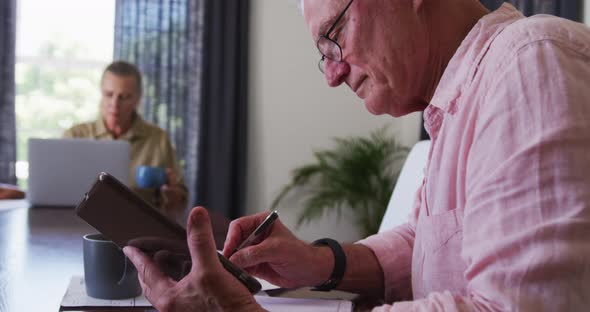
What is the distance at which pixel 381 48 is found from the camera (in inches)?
35.2

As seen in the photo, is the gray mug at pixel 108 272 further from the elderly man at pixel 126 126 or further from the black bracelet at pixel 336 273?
the elderly man at pixel 126 126

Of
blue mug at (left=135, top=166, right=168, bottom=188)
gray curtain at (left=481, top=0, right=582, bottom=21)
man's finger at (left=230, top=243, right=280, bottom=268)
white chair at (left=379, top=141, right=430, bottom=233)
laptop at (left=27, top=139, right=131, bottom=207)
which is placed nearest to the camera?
man's finger at (left=230, top=243, right=280, bottom=268)

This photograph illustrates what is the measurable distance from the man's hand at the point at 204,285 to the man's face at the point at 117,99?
288 cm

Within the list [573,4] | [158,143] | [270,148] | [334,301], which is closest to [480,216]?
[334,301]

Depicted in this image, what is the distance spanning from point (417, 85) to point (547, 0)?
7.73ft

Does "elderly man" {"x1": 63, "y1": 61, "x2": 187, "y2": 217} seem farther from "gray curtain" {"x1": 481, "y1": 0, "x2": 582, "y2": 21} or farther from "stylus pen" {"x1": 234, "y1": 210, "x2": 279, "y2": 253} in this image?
"stylus pen" {"x1": 234, "y1": 210, "x2": 279, "y2": 253}

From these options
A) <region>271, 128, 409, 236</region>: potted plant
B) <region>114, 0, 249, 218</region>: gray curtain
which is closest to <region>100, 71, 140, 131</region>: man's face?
<region>114, 0, 249, 218</region>: gray curtain

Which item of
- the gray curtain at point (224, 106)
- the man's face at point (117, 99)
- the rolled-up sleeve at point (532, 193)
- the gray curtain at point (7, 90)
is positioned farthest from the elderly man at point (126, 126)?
the rolled-up sleeve at point (532, 193)

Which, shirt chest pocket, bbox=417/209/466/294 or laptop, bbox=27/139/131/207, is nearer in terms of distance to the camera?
shirt chest pocket, bbox=417/209/466/294

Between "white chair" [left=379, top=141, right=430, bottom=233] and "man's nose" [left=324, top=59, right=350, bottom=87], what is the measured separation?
0.67m

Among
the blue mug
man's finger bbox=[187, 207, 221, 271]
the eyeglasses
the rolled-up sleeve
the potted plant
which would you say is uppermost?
the eyeglasses

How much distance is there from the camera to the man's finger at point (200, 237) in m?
0.65

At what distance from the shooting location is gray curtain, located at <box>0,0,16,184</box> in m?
4.19

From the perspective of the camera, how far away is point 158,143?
3.50 m
